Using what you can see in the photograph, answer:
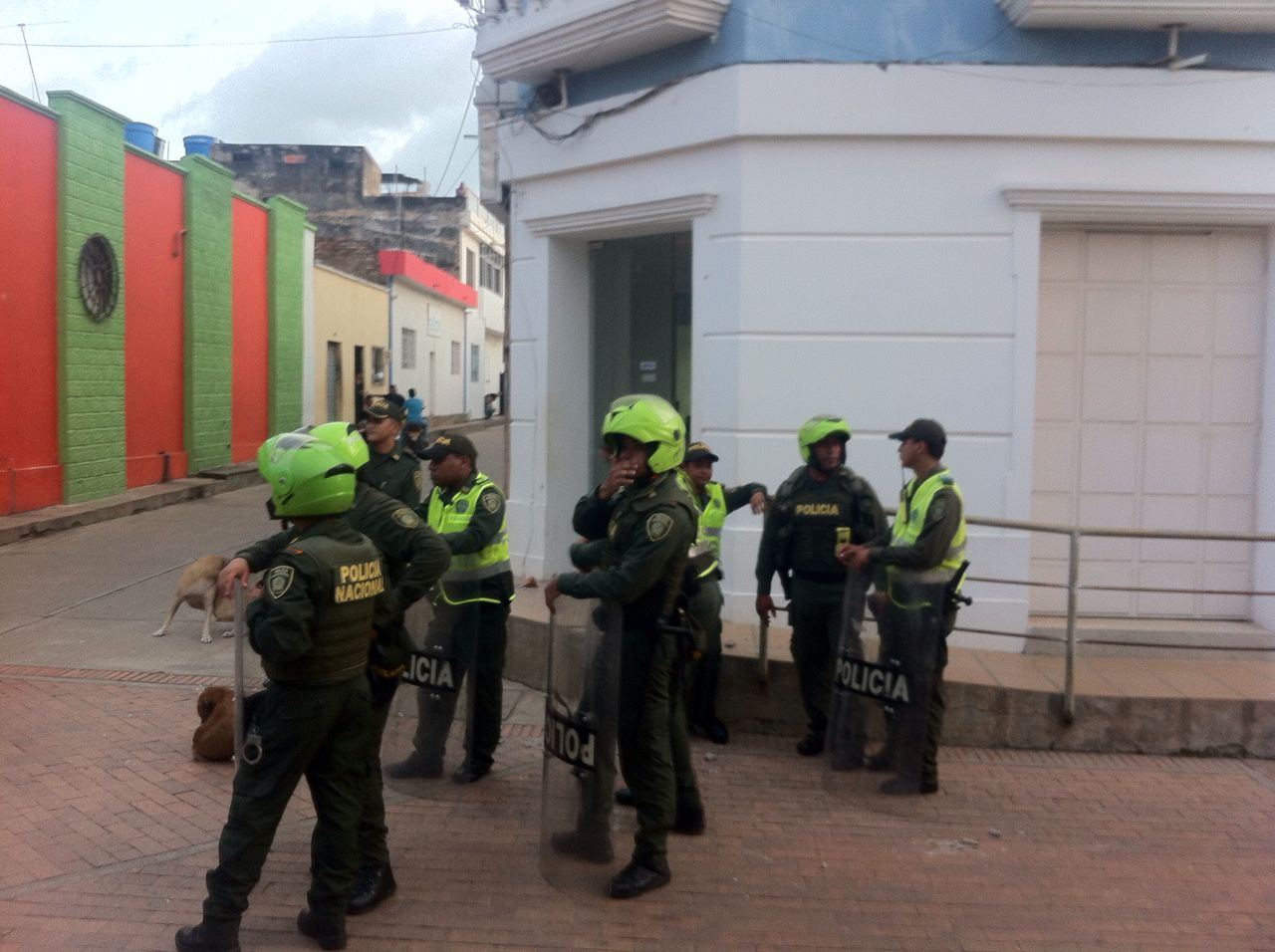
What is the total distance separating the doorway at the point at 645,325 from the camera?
10.1 m

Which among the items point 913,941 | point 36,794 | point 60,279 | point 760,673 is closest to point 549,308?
point 760,673

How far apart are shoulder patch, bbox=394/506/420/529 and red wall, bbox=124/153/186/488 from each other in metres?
13.5

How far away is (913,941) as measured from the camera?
446 cm

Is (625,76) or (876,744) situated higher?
(625,76)

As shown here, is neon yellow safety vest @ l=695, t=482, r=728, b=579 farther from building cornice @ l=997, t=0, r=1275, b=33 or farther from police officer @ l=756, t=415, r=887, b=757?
building cornice @ l=997, t=0, r=1275, b=33

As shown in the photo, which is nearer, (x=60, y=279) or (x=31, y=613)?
(x=31, y=613)

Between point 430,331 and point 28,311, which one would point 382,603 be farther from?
point 430,331

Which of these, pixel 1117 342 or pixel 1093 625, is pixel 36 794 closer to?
pixel 1093 625

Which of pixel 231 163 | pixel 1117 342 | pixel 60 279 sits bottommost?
pixel 1117 342

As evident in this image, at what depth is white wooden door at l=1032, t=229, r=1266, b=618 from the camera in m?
8.14

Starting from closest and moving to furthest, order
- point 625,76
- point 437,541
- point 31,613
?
point 437,541
point 625,76
point 31,613

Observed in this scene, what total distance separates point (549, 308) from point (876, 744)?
4611 mm

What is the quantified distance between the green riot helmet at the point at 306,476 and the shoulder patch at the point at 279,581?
0.25m

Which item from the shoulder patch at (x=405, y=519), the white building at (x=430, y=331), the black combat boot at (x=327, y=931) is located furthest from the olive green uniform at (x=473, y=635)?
the white building at (x=430, y=331)
